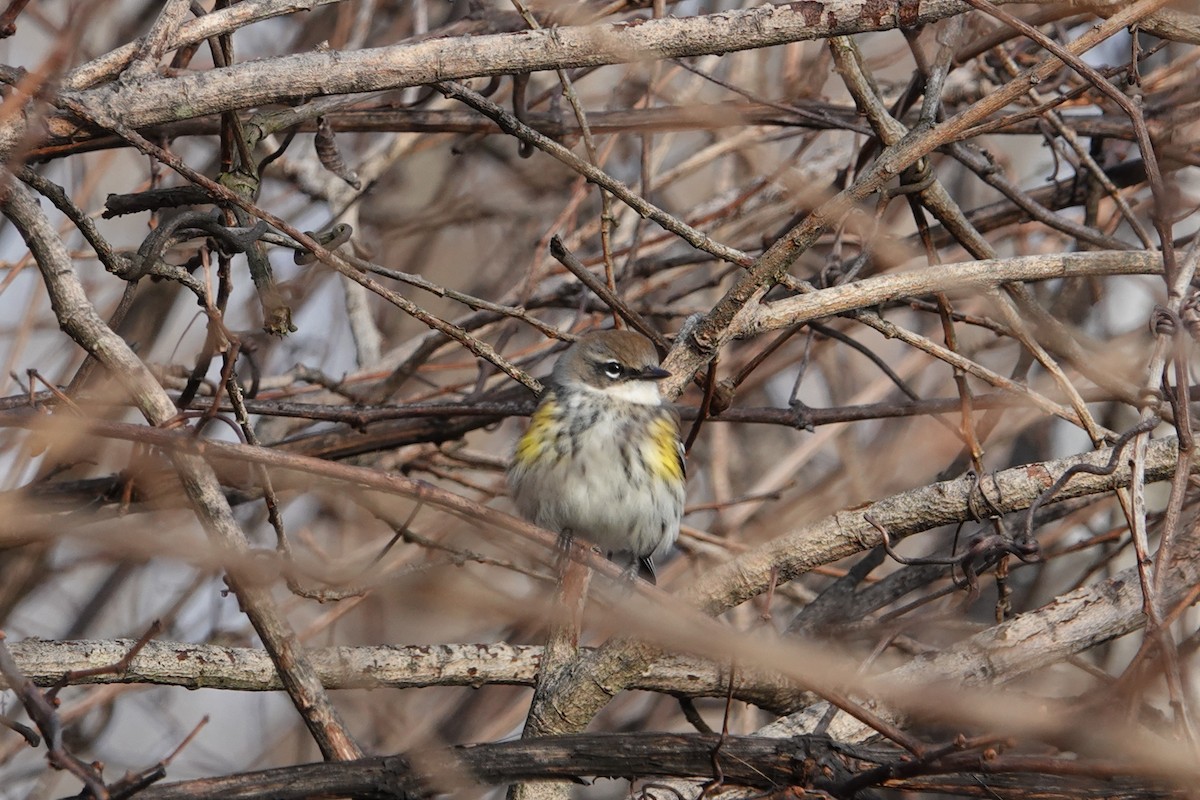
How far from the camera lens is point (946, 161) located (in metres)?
8.20

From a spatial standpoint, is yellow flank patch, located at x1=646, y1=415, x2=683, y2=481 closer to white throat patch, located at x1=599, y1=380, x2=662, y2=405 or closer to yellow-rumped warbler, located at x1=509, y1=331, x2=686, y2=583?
yellow-rumped warbler, located at x1=509, y1=331, x2=686, y2=583

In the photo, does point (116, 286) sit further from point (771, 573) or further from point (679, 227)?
point (771, 573)

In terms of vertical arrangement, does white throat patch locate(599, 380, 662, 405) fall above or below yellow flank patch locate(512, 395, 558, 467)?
above

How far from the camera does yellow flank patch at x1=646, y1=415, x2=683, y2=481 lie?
5.20 metres

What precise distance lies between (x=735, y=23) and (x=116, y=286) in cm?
467

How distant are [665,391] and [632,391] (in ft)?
5.17

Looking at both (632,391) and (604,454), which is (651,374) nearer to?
(632,391)

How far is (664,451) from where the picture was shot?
527 cm

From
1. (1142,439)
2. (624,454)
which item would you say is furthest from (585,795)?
(1142,439)

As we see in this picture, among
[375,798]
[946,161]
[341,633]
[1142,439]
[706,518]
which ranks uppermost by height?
[946,161]

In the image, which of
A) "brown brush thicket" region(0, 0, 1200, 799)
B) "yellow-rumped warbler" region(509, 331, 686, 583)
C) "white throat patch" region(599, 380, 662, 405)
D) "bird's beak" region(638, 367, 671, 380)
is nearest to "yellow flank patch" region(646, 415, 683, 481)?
"yellow-rumped warbler" region(509, 331, 686, 583)

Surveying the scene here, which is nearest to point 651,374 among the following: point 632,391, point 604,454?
point 632,391

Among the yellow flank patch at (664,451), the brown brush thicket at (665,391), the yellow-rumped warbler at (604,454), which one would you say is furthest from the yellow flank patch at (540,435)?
the yellow flank patch at (664,451)

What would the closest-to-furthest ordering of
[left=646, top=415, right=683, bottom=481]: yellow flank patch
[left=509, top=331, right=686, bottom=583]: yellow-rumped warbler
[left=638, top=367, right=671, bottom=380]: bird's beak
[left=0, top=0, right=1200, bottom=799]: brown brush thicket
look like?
1. [left=0, top=0, right=1200, bottom=799]: brown brush thicket
2. [left=638, top=367, right=671, bottom=380]: bird's beak
3. [left=509, top=331, right=686, bottom=583]: yellow-rumped warbler
4. [left=646, top=415, right=683, bottom=481]: yellow flank patch
